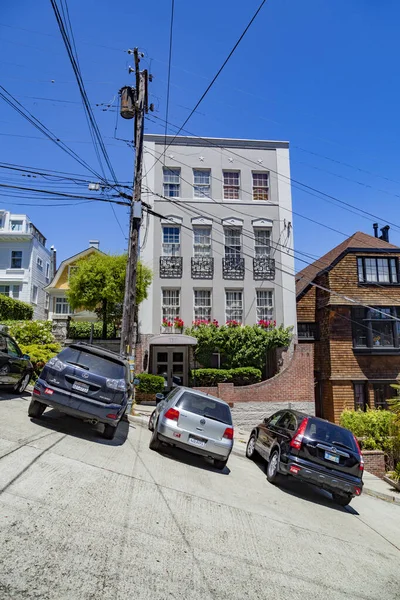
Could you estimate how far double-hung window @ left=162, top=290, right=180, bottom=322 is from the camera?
20.9 m

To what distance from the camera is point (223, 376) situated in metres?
18.2

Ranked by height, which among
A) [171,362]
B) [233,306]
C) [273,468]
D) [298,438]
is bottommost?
[273,468]

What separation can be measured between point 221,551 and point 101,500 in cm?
160

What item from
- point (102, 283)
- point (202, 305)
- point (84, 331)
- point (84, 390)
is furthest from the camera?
point (202, 305)

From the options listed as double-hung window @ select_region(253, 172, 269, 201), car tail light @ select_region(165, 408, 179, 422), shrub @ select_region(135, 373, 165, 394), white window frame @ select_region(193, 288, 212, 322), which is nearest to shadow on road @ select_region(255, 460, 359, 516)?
car tail light @ select_region(165, 408, 179, 422)

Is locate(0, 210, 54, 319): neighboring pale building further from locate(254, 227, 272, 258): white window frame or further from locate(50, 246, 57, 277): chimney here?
locate(254, 227, 272, 258): white window frame

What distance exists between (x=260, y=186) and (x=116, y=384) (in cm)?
1699

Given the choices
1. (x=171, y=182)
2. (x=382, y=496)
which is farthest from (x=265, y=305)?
(x=382, y=496)

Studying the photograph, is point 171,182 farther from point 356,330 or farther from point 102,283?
point 356,330

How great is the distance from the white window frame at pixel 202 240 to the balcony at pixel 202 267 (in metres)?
0.35

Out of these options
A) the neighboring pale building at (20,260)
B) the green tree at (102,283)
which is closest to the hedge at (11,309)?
the green tree at (102,283)

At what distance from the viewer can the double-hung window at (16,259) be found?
32688 mm

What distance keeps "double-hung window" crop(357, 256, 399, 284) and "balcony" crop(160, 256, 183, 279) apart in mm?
9517

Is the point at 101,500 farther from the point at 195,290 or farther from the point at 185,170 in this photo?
the point at 185,170
